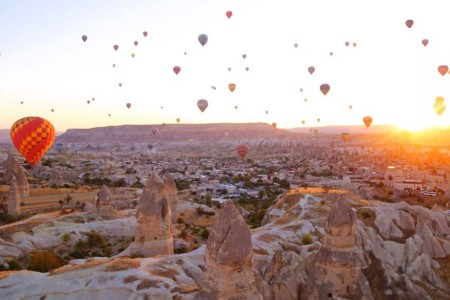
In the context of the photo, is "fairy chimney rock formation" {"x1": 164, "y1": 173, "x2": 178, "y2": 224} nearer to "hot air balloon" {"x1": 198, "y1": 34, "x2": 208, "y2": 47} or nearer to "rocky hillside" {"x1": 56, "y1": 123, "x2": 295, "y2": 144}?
"hot air balloon" {"x1": 198, "y1": 34, "x2": 208, "y2": 47}

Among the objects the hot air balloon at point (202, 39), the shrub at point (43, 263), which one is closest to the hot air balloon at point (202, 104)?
the hot air balloon at point (202, 39)

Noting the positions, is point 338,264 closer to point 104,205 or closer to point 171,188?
point 171,188

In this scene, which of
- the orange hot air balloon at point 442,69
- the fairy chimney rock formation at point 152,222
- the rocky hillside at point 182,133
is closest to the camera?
the fairy chimney rock formation at point 152,222

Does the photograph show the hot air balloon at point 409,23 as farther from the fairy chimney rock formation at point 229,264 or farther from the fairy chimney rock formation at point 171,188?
the fairy chimney rock formation at point 229,264

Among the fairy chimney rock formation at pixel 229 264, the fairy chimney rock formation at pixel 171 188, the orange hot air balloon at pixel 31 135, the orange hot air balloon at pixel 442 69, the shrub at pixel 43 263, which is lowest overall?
the shrub at pixel 43 263

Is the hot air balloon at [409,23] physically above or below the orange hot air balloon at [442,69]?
above

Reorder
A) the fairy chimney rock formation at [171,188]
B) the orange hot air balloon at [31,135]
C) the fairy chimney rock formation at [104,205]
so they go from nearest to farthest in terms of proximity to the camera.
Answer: the orange hot air balloon at [31,135] < the fairy chimney rock formation at [104,205] < the fairy chimney rock formation at [171,188]

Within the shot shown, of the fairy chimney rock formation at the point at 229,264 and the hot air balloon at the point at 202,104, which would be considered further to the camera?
the hot air balloon at the point at 202,104

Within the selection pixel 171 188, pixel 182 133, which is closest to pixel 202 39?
pixel 171 188
